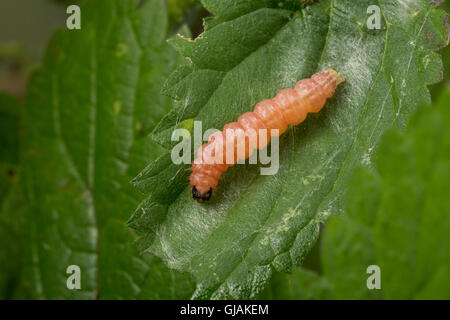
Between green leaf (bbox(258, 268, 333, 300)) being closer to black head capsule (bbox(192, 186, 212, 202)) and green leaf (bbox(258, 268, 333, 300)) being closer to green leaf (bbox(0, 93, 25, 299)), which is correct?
black head capsule (bbox(192, 186, 212, 202))

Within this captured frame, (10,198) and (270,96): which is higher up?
(270,96)

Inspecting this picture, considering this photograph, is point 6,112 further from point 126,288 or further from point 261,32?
point 261,32
